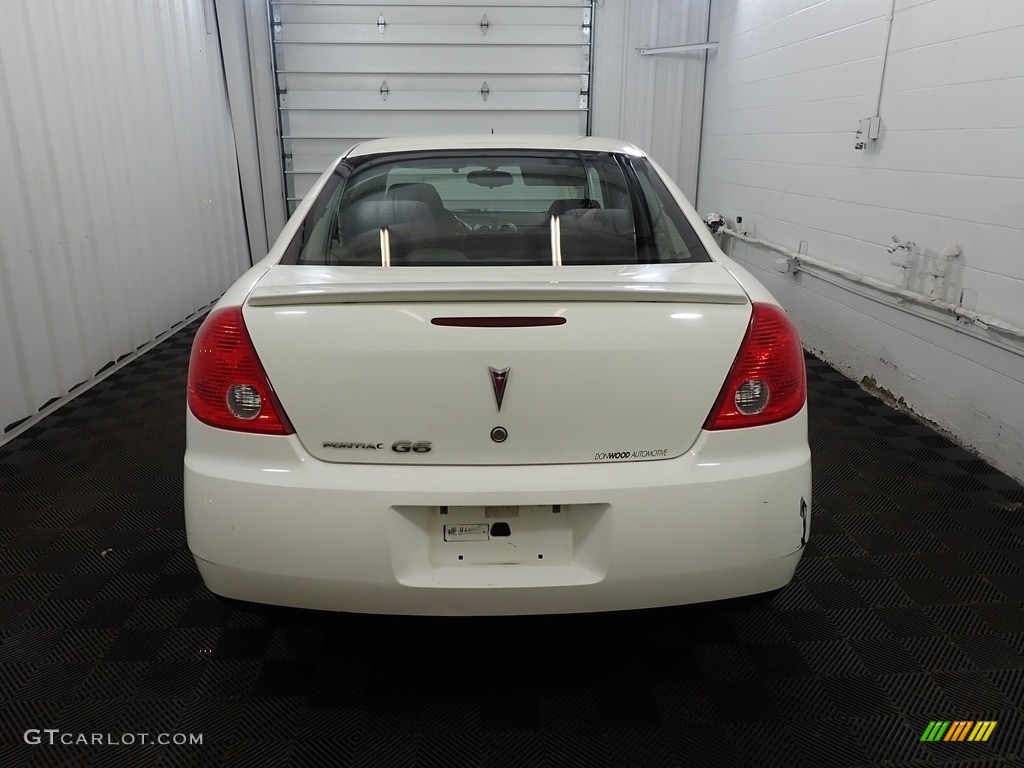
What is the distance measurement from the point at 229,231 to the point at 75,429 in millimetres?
3848

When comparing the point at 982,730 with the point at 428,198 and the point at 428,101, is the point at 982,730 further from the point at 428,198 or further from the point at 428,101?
the point at 428,101

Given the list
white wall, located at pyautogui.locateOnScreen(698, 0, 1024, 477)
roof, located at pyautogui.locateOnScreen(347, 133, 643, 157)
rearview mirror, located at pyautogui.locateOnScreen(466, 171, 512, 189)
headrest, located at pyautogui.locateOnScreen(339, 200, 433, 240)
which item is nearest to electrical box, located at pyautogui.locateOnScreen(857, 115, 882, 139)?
white wall, located at pyautogui.locateOnScreen(698, 0, 1024, 477)

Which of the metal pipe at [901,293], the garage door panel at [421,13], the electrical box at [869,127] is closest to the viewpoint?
the metal pipe at [901,293]

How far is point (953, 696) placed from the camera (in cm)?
185

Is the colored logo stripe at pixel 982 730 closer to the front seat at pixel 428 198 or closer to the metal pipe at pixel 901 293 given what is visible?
the front seat at pixel 428 198

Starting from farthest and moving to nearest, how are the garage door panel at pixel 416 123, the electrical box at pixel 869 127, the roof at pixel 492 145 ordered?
the garage door panel at pixel 416 123 < the electrical box at pixel 869 127 < the roof at pixel 492 145

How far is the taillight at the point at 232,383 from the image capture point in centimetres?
156

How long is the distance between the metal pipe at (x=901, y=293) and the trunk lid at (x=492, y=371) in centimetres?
233

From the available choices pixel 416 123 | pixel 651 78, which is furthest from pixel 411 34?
pixel 651 78

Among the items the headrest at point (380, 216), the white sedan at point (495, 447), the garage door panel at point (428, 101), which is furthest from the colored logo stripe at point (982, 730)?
the garage door panel at point (428, 101)

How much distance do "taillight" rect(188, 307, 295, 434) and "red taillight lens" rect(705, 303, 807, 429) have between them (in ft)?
3.03

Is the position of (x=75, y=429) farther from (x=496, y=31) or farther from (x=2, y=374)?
(x=496, y=31)

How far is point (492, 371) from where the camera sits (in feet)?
4.97

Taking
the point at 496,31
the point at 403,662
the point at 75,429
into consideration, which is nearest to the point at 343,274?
the point at 403,662
